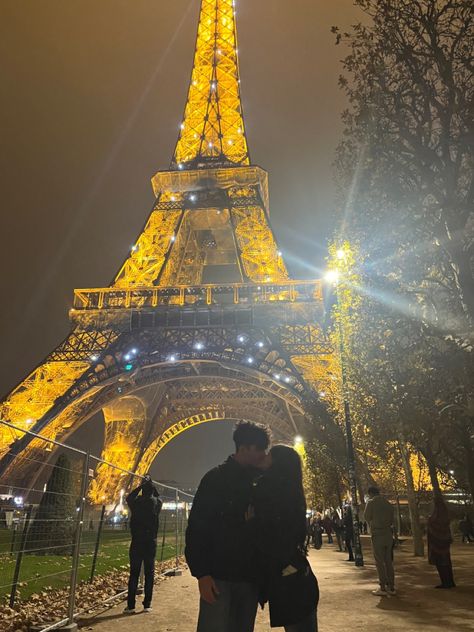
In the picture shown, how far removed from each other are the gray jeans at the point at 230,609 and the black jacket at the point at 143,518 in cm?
470

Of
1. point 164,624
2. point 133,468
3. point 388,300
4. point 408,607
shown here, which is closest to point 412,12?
point 388,300

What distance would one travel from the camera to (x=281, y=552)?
9.73ft

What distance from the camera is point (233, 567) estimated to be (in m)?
3.01

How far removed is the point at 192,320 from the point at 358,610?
88.6ft

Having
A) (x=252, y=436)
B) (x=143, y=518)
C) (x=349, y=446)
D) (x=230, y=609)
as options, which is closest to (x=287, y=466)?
(x=252, y=436)

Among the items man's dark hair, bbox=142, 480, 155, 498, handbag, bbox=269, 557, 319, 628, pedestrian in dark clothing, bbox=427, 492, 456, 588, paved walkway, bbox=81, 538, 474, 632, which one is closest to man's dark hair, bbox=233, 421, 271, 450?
handbag, bbox=269, 557, 319, 628

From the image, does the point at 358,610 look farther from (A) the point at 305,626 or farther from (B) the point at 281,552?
(B) the point at 281,552

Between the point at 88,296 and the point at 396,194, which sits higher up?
the point at 88,296

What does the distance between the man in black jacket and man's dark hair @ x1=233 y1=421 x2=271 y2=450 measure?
24 centimetres

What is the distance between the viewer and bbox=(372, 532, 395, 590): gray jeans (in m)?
8.77

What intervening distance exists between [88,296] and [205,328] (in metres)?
8.51

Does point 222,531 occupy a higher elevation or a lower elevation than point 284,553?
higher

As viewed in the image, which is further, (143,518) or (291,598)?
(143,518)

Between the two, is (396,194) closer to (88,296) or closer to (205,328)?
(205,328)
